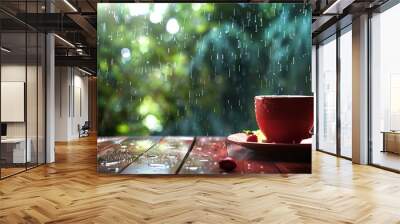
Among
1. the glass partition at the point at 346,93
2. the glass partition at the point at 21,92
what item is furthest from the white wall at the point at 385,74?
the glass partition at the point at 21,92

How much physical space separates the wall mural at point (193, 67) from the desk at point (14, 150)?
7.68 ft

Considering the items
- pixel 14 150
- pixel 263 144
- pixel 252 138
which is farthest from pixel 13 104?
pixel 263 144

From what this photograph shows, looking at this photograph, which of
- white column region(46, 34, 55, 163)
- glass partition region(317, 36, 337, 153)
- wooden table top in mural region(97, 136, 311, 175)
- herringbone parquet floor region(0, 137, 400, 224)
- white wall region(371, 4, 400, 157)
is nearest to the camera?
herringbone parquet floor region(0, 137, 400, 224)

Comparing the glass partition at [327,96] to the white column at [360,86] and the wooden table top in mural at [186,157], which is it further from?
the wooden table top in mural at [186,157]

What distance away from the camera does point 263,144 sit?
14.9 feet

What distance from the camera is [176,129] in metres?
4.75

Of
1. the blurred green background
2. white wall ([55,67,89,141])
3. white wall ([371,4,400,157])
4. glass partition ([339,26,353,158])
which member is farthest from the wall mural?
white wall ([55,67,89,141])

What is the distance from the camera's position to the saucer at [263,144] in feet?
14.9

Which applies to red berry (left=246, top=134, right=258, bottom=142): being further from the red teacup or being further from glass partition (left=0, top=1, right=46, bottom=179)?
glass partition (left=0, top=1, right=46, bottom=179)

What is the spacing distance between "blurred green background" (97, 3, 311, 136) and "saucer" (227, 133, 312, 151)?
4.0 inches

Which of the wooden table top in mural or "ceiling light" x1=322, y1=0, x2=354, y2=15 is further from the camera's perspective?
"ceiling light" x1=322, y1=0, x2=354, y2=15

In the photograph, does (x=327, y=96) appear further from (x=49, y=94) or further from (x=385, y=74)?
(x=49, y=94)

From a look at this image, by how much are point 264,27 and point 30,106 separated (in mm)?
4381

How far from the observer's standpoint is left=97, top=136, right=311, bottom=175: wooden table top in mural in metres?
4.66
